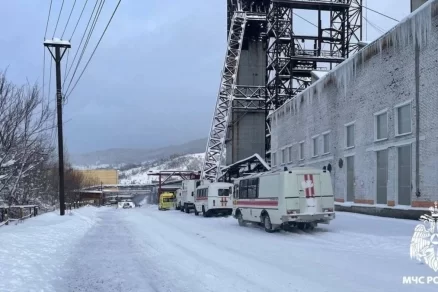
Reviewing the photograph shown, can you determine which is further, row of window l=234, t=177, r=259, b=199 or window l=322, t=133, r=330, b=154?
window l=322, t=133, r=330, b=154

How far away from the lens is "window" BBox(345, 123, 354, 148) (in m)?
28.3

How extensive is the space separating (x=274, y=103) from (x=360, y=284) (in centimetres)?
4427

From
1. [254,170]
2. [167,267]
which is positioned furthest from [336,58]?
[167,267]

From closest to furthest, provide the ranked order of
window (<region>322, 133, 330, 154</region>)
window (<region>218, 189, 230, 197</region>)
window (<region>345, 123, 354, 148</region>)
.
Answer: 1. window (<region>345, 123, 354, 148</region>)
2. window (<region>322, 133, 330, 154</region>)
3. window (<region>218, 189, 230, 197</region>)

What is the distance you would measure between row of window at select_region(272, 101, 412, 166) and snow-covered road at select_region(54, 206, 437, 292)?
5.70 metres

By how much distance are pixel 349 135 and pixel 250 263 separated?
62.0 ft

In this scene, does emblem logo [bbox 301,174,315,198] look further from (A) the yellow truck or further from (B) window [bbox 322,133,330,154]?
(A) the yellow truck

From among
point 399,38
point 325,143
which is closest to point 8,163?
point 399,38

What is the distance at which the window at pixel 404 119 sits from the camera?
21.9 m

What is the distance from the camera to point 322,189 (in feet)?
63.7

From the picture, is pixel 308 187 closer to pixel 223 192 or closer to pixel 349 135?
pixel 349 135

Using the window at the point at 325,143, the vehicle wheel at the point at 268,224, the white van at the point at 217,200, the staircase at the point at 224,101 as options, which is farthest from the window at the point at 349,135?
the staircase at the point at 224,101

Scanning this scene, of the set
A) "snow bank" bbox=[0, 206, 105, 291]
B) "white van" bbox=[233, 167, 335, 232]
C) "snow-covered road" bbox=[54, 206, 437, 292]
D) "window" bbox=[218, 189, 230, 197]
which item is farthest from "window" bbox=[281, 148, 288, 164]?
"snow bank" bbox=[0, 206, 105, 291]

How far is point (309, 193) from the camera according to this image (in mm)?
19219
